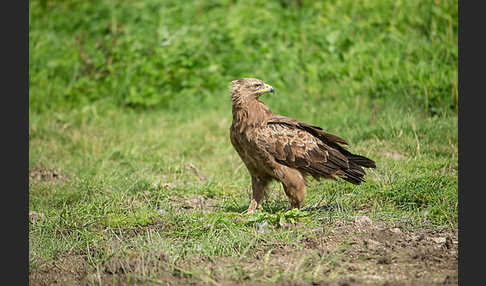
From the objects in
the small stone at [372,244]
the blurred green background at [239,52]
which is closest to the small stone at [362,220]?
the small stone at [372,244]

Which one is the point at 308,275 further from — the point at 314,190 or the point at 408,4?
the point at 408,4

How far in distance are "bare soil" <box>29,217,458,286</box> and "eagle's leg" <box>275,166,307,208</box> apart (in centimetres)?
77

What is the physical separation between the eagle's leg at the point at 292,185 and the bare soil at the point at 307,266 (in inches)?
30.4

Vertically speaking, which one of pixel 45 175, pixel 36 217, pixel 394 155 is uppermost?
pixel 394 155

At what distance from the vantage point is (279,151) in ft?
17.3

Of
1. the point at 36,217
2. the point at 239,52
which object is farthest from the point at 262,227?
the point at 239,52

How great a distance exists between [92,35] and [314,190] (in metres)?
7.14

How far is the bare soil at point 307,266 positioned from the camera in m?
3.72

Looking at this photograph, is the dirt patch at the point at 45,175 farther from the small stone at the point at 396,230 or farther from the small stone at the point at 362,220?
the small stone at the point at 396,230

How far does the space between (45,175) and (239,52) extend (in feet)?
14.7

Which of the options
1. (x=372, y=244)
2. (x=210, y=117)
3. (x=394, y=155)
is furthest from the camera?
(x=210, y=117)

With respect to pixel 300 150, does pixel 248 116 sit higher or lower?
higher

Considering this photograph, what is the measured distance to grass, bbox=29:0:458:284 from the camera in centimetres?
467

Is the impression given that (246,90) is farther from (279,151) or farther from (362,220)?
(362,220)
